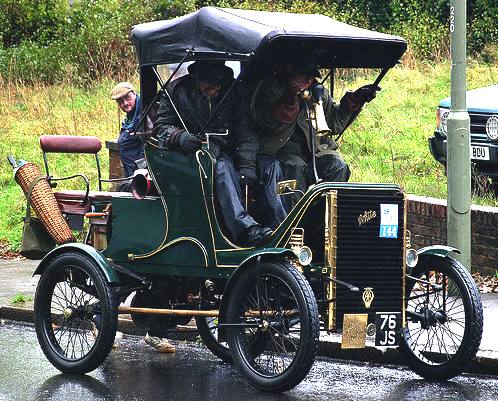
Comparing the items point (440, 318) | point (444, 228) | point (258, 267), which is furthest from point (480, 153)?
point (258, 267)

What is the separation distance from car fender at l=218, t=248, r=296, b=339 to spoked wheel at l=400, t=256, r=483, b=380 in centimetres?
101

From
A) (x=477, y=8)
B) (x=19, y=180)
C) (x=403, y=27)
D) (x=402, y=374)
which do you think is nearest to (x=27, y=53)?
(x=403, y=27)

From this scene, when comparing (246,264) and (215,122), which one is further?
(215,122)

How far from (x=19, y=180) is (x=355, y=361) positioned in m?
2.86

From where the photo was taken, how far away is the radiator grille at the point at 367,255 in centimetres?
827

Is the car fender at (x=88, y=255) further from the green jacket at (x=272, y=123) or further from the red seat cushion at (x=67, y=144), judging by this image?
the green jacket at (x=272, y=123)

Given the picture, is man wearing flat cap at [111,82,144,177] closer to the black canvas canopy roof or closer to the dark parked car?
the black canvas canopy roof

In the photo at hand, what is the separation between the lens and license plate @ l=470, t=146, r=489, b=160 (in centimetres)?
1418

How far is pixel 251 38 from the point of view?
332 inches

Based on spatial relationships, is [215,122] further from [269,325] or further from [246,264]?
[269,325]

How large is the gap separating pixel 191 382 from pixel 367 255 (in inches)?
58.7

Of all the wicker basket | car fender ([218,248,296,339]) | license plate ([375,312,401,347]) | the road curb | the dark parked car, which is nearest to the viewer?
car fender ([218,248,296,339])

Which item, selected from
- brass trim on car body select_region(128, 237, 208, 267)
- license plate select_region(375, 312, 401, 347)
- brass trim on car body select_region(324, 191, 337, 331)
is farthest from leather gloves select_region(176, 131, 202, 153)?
license plate select_region(375, 312, 401, 347)

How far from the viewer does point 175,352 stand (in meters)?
9.99
